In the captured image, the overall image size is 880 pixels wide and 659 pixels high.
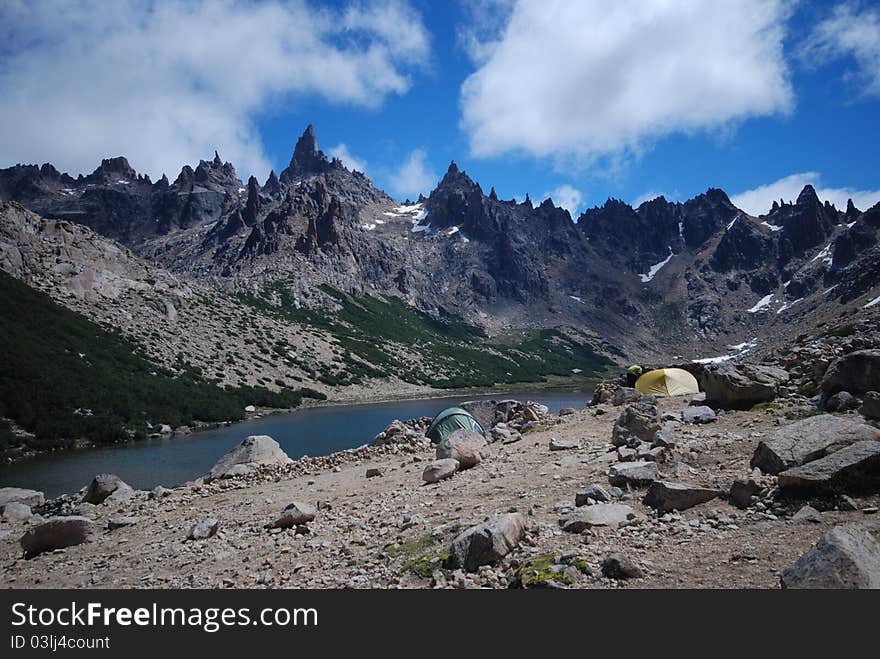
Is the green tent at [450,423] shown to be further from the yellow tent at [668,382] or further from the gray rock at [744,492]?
the gray rock at [744,492]

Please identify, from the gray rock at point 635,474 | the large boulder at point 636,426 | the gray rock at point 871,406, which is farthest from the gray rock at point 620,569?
the gray rock at point 871,406

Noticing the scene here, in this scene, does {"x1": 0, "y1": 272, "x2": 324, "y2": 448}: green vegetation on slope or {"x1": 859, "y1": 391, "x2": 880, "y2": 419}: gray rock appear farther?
{"x1": 0, "y1": 272, "x2": 324, "y2": 448}: green vegetation on slope

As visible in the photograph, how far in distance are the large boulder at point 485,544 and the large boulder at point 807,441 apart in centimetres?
493

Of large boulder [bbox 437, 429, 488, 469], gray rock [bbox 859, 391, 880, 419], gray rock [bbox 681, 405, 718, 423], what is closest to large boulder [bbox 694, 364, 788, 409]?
gray rock [bbox 681, 405, 718, 423]

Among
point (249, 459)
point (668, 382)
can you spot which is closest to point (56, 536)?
point (249, 459)

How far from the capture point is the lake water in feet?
133

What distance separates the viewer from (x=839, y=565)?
18.1 feet

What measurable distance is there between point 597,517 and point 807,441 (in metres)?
4.27

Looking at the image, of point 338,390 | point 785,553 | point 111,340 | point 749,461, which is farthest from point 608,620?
point 338,390

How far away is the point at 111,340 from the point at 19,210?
42149 millimetres

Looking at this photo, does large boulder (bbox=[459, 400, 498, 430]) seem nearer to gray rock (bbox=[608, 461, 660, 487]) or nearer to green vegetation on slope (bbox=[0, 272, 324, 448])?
gray rock (bbox=[608, 461, 660, 487])

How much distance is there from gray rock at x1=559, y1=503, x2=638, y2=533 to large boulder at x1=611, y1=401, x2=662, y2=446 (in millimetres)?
5199

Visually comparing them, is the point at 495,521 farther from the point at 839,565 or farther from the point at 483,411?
the point at 483,411

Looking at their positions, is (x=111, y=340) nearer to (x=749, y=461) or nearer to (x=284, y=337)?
(x=284, y=337)
